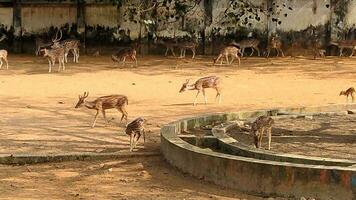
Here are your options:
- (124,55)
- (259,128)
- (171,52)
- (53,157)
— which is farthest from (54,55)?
(259,128)

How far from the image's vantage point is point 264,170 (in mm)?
8000

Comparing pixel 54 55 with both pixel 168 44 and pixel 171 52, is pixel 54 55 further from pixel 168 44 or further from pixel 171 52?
pixel 171 52

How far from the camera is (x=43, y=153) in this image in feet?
33.0

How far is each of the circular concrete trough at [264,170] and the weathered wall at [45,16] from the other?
57.6 feet

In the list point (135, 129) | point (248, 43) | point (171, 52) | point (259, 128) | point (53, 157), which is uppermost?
point (248, 43)

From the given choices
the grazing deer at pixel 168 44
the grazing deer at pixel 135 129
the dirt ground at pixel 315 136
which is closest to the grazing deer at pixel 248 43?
the grazing deer at pixel 168 44

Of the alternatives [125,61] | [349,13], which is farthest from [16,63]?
[349,13]

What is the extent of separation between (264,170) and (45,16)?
65.1 feet

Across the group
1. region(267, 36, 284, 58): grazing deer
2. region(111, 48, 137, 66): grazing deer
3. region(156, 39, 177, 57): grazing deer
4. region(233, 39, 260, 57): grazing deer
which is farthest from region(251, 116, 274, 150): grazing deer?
region(156, 39, 177, 57): grazing deer

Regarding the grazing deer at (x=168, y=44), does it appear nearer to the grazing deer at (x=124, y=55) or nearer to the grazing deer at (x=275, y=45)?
the grazing deer at (x=124, y=55)

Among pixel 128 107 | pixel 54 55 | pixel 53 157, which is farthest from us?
pixel 54 55

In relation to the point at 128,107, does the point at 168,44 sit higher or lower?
higher

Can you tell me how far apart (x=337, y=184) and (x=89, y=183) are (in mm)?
2791

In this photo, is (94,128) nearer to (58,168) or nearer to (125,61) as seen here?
(58,168)
